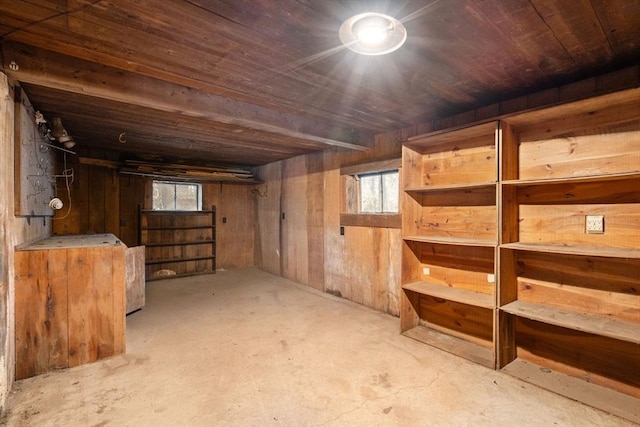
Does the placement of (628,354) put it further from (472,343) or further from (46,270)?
(46,270)

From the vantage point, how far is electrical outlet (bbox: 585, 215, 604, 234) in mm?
1976

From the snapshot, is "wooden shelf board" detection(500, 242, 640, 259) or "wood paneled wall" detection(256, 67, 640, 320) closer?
"wooden shelf board" detection(500, 242, 640, 259)

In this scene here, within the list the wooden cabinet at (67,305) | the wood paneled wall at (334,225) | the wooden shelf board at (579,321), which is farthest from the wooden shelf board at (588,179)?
the wooden cabinet at (67,305)

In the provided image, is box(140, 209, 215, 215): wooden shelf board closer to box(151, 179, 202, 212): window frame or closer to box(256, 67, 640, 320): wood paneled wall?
box(151, 179, 202, 212): window frame

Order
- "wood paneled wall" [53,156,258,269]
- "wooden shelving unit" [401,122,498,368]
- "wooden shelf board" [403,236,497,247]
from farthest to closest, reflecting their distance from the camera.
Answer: "wood paneled wall" [53,156,258,269] → "wooden shelving unit" [401,122,498,368] → "wooden shelf board" [403,236,497,247]

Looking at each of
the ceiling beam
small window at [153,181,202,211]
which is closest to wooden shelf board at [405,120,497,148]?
the ceiling beam

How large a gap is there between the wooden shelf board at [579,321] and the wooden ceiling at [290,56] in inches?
62.1

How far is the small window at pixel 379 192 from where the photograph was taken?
3492 millimetres

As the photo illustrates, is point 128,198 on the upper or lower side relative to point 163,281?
upper

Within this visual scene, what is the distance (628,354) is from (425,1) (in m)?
2.41

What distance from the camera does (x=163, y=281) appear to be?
503 cm

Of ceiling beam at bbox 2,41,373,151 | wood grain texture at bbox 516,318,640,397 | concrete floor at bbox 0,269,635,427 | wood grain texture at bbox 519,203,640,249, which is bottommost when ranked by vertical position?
concrete floor at bbox 0,269,635,427

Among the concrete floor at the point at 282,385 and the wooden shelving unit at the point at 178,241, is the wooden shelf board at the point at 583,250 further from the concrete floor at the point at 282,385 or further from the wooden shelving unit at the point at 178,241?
the wooden shelving unit at the point at 178,241

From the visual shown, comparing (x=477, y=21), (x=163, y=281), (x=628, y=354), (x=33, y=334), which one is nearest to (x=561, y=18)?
(x=477, y=21)
